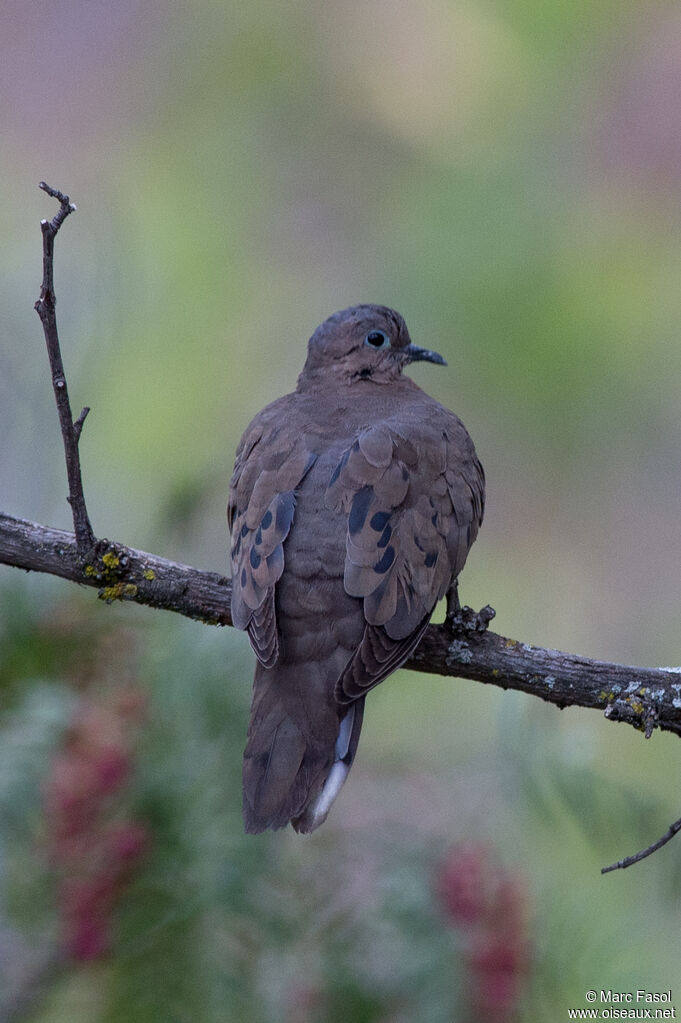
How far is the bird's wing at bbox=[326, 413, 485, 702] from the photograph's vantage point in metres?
2.79

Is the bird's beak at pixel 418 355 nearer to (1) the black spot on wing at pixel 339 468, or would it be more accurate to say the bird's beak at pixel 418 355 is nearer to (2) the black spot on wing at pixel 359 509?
(1) the black spot on wing at pixel 339 468

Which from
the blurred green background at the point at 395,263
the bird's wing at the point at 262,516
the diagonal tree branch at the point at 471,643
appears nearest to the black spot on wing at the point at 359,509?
the bird's wing at the point at 262,516

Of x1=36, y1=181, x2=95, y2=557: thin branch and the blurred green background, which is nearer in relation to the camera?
x1=36, y1=181, x2=95, y2=557: thin branch

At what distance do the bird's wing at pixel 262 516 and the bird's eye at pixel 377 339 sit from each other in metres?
0.48

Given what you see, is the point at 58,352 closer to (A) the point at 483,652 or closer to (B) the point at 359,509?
(B) the point at 359,509

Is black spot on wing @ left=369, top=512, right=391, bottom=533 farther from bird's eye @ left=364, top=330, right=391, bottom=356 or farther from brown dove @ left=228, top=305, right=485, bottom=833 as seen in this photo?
bird's eye @ left=364, top=330, right=391, bottom=356

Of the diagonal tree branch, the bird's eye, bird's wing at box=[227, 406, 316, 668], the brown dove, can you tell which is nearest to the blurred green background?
bird's wing at box=[227, 406, 316, 668]

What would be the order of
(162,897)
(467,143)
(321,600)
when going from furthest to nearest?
(467,143) < (321,600) < (162,897)

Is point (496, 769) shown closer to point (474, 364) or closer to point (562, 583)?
point (562, 583)

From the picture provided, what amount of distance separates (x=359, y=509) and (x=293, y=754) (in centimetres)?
61

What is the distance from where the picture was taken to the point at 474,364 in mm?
5754

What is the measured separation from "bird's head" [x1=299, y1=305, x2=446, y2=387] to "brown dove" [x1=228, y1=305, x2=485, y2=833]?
1.25ft

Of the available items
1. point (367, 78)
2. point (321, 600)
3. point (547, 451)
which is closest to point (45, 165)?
point (367, 78)

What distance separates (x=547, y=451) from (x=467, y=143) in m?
1.65
